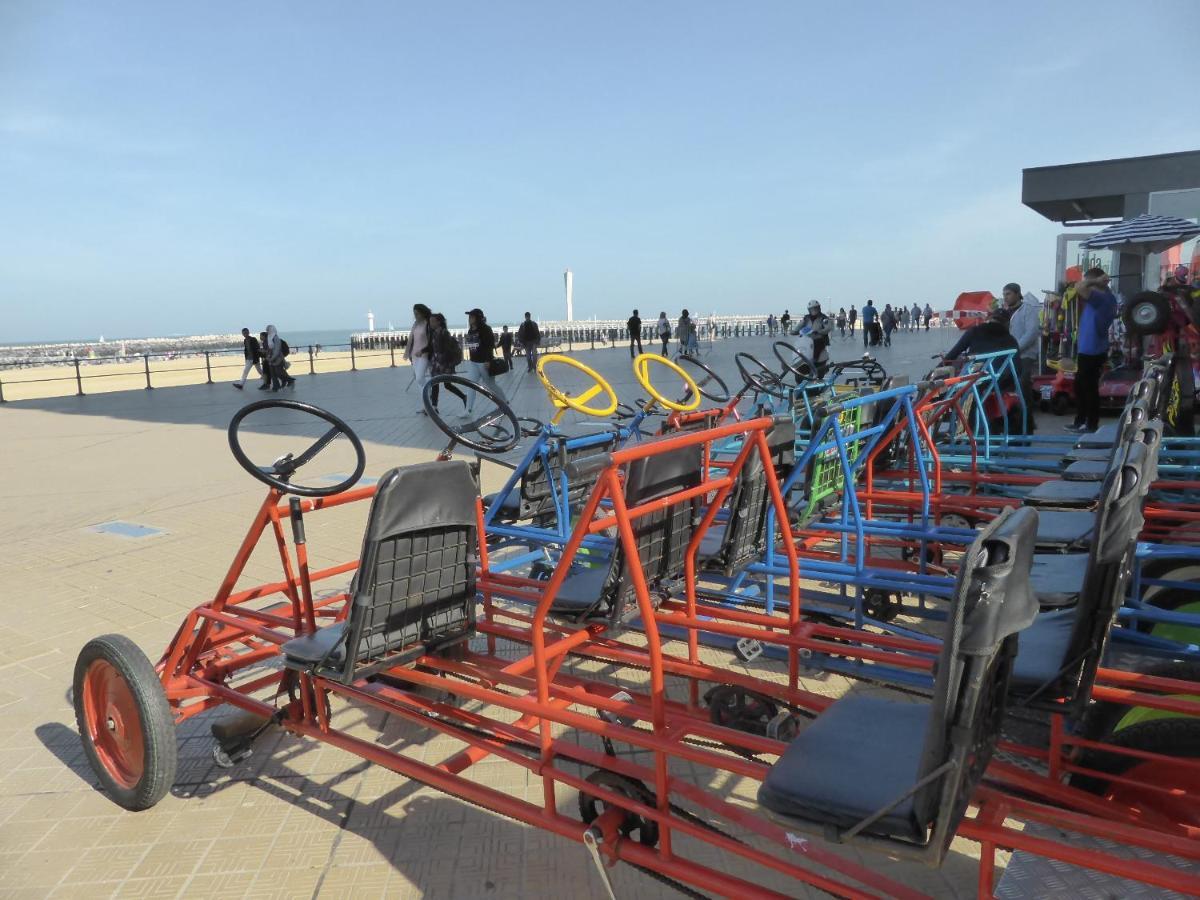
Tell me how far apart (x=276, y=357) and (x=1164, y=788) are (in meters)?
18.8

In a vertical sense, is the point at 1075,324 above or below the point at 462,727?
above

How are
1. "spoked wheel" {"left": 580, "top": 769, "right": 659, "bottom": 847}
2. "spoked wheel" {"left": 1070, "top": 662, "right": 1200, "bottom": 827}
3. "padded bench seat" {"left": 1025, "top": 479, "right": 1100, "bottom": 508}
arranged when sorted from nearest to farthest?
"spoked wheel" {"left": 1070, "top": 662, "right": 1200, "bottom": 827} → "spoked wheel" {"left": 580, "top": 769, "right": 659, "bottom": 847} → "padded bench seat" {"left": 1025, "top": 479, "right": 1100, "bottom": 508}

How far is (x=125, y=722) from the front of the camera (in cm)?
314

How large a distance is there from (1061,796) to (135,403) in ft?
64.0

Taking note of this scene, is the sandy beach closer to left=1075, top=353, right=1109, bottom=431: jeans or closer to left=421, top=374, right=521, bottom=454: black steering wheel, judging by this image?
left=1075, top=353, right=1109, bottom=431: jeans

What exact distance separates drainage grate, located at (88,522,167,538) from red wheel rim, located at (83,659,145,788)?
3.85 metres

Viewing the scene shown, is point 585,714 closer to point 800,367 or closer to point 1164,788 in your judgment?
point 1164,788

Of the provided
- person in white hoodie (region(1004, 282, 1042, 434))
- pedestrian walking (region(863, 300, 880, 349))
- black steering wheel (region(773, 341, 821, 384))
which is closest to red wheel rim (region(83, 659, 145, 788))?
black steering wheel (region(773, 341, 821, 384))

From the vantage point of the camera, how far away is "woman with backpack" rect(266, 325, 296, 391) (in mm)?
18391

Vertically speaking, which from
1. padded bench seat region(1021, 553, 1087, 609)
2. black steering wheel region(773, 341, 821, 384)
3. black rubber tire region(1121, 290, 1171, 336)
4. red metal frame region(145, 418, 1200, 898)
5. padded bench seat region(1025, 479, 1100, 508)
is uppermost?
black rubber tire region(1121, 290, 1171, 336)

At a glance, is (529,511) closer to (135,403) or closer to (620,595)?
(620,595)

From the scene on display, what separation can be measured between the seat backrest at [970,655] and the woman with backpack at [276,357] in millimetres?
18290

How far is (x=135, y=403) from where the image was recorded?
1794 cm

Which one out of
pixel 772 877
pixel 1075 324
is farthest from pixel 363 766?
pixel 1075 324
